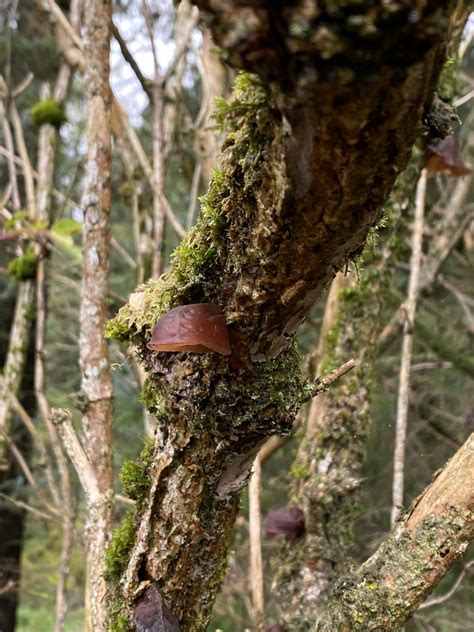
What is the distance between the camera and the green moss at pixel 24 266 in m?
3.08

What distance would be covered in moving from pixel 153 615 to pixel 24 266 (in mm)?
2312

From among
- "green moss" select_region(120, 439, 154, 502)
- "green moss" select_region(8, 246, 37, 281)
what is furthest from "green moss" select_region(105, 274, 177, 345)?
"green moss" select_region(8, 246, 37, 281)

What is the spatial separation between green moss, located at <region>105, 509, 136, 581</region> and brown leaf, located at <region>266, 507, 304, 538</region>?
3.14 feet

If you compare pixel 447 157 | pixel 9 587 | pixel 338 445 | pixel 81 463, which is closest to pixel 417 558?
pixel 81 463

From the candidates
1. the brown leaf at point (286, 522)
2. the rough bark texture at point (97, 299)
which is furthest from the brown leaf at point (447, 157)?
the brown leaf at point (286, 522)

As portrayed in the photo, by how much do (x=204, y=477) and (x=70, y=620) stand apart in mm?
9019

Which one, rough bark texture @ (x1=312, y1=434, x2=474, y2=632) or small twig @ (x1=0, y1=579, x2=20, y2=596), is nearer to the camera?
rough bark texture @ (x1=312, y1=434, x2=474, y2=632)

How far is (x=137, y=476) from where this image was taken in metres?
1.28

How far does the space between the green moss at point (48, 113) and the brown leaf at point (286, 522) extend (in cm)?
241

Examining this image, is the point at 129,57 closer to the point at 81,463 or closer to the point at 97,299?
the point at 97,299

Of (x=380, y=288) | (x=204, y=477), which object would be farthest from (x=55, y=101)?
(x=204, y=477)

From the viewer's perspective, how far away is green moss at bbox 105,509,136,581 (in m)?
1.31

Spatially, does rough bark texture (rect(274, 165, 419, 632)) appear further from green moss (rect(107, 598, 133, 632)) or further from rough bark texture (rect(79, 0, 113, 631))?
green moss (rect(107, 598, 133, 632))

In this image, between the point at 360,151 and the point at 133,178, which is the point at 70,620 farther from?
the point at 360,151
